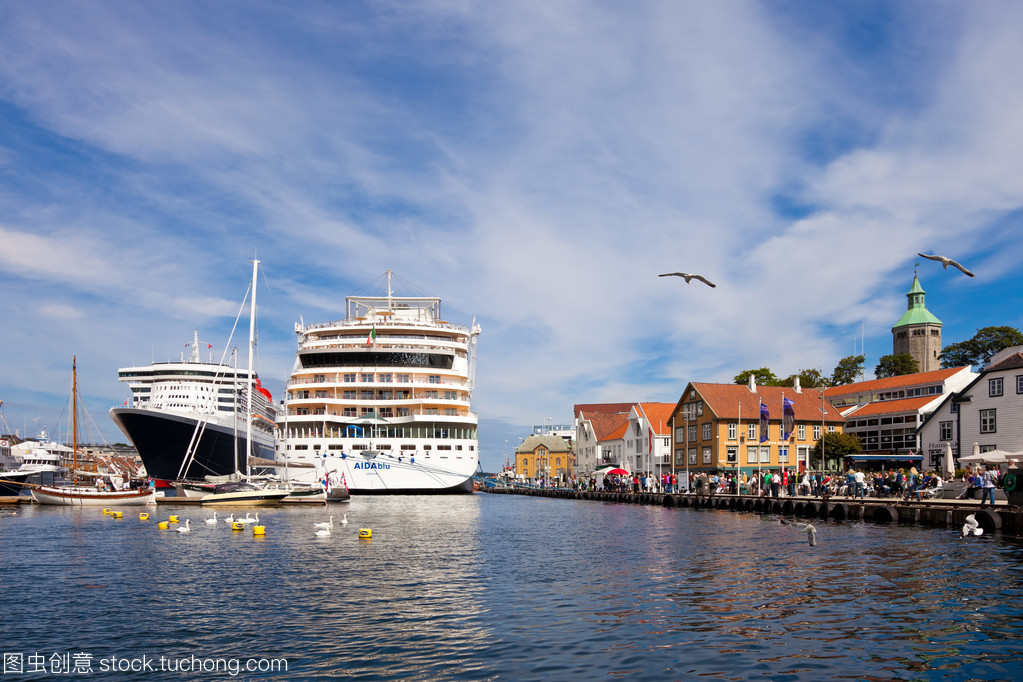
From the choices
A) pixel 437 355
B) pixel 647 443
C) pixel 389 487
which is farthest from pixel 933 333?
pixel 389 487

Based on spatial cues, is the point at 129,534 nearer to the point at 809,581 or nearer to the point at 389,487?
the point at 809,581

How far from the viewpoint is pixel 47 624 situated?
15.9 metres

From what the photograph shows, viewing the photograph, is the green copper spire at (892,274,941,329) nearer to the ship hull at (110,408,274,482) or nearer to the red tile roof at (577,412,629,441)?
the red tile roof at (577,412,629,441)

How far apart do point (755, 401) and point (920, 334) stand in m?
87.5

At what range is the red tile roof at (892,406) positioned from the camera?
79125mm

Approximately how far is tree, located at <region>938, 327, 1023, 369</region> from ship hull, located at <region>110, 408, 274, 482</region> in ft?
269

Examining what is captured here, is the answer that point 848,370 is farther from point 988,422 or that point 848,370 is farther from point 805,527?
point 805,527

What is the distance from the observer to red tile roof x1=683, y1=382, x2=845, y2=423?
75.2 meters

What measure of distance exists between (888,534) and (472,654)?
2394 centimetres

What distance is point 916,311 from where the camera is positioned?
491 feet

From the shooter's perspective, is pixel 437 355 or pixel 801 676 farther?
pixel 437 355

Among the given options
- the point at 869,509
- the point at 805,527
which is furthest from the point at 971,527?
the point at 869,509

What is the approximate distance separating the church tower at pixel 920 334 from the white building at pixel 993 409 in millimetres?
96569

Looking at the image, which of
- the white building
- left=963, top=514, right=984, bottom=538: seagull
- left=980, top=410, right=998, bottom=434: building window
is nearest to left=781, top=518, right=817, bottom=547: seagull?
left=963, top=514, right=984, bottom=538: seagull
